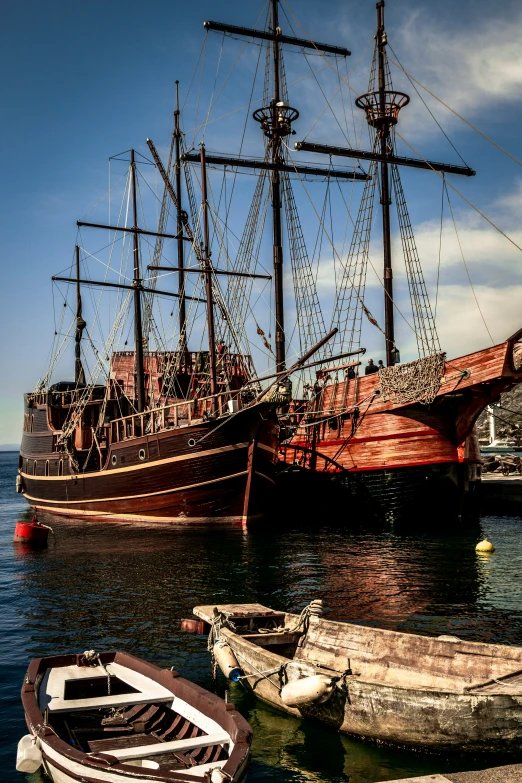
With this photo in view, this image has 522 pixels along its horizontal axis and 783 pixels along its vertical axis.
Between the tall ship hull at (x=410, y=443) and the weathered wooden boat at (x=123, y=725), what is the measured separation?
19916mm

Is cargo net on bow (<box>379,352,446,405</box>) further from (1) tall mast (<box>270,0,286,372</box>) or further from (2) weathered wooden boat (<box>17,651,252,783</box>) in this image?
(2) weathered wooden boat (<box>17,651,252,783</box>)

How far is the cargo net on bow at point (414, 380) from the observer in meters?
27.5

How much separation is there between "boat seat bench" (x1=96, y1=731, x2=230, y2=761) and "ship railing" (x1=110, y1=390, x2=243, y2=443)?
836 inches

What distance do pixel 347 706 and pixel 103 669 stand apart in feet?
11.2

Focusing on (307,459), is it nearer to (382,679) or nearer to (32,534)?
(32,534)

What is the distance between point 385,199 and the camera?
110 ft

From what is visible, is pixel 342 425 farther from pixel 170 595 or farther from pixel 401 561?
pixel 170 595

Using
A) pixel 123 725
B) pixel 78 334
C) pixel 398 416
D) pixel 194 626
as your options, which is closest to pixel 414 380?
pixel 398 416

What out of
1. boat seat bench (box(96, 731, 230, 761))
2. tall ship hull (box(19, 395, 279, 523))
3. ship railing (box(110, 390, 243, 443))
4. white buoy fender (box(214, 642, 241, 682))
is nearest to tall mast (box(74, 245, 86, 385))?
ship railing (box(110, 390, 243, 443))

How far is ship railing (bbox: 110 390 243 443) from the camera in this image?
99.2 feet

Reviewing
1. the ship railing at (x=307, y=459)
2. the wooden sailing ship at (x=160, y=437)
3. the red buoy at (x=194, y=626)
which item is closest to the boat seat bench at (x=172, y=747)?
the red buoy at (x=194, y=626)

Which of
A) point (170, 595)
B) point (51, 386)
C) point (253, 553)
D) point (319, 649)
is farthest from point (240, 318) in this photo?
point (319, 649)

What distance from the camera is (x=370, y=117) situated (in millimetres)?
34750

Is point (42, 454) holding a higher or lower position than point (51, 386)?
lower
